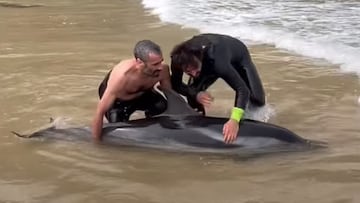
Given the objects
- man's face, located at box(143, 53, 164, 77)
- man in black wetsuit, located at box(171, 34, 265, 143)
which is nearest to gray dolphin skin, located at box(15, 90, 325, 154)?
man in black wetsuit, located at box(171, 34, 265, 143)

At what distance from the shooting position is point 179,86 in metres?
6.70

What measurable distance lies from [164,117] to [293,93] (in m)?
2.36

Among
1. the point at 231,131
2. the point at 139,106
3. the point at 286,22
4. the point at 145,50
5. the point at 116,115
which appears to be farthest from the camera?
the point at 286,22

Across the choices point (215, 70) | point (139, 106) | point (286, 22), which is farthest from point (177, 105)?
point (286, 22)

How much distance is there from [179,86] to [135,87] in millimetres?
391

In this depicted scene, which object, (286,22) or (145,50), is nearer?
(145,50)

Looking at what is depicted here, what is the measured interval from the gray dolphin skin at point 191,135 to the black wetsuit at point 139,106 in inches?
11.2

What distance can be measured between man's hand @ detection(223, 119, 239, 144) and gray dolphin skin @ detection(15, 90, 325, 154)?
4cm

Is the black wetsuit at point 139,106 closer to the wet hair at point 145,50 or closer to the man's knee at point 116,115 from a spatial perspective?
the man's knee at point 116,115

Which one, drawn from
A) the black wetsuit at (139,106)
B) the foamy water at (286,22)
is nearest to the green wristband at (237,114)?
the black wetsuit at (139,106)

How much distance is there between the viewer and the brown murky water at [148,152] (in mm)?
5523

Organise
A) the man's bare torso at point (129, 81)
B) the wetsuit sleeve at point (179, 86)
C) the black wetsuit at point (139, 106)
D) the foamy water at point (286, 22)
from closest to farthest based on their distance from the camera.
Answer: the man's bare torso at point (129, 81) → the wetsuit sleeve at point (179, 86) → the black wetsuit at point (139, 106) → the foamy water at point (286, 22)

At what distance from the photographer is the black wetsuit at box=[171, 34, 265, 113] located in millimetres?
6266

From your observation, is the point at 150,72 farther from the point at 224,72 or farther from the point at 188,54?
the point at 224,72
